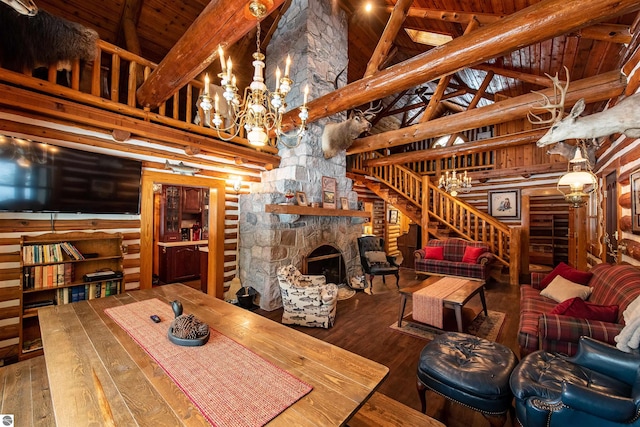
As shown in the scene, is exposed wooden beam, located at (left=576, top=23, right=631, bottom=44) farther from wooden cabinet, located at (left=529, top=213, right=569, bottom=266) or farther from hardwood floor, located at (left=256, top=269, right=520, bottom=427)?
wooden cabinet, located at (left=529, top=213, right=569, bottom=266)

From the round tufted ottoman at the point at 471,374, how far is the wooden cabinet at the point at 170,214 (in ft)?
19.5

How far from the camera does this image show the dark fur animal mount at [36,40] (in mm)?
2359

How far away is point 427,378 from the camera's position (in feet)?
6.20

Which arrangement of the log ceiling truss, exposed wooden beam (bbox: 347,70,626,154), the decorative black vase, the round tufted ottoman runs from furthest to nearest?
the decorative black vase, exposed wooden beam (bbox: 347,70,626,154), the log ceiling truss, the round tufted ottoman

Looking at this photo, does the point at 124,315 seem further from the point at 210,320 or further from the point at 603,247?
the point at 603,247

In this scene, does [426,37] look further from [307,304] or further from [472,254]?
[307,304]

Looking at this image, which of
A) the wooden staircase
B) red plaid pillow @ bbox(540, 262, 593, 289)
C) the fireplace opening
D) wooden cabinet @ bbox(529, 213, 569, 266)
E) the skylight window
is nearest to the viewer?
red plaid pillow @ bbox(540, 262, 593, 289)

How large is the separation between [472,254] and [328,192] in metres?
3.45

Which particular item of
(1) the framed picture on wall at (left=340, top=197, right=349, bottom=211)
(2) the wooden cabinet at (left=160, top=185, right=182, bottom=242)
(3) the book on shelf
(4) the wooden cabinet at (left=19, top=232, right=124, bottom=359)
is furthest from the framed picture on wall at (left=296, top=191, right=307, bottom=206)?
(2) the wooden cabinet at (left=160, top=185, right=182, bottom=242)

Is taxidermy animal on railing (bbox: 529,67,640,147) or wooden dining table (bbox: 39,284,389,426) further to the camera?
taxidermy animal on railing (bbox: 529,67,640,147)

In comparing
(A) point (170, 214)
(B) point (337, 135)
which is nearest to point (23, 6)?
(B) point (337, 135)

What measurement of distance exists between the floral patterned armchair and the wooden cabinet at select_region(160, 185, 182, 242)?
388 cm

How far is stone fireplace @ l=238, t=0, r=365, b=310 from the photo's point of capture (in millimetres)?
4199

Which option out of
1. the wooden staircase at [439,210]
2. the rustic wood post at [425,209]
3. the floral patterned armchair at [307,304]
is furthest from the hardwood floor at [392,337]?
the rustic wood post at [425,209]
